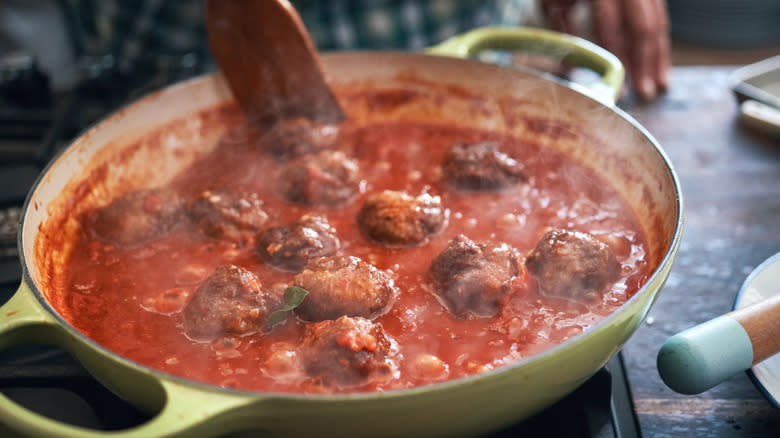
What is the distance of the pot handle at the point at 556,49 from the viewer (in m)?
2.43

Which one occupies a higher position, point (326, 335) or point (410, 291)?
point (326, 335)

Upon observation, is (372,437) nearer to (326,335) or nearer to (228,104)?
(326,335)

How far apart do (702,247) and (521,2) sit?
9.92 feet

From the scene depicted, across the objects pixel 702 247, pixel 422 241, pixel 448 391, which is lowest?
pixel 702 247

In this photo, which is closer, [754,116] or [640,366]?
[640,366]

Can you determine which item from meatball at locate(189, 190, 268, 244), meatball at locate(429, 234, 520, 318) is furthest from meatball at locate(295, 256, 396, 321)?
meatball at locate(189, 190, 268, 244)

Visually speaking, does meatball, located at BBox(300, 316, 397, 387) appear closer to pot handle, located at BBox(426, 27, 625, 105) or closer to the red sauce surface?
the red sauce surface

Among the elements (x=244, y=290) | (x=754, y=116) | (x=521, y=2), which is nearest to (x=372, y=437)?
(x=244, y=290)

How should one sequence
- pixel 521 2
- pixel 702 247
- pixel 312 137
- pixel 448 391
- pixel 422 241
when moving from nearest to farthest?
pixel 448 391 → pixel 422 241 → pixel 702 247 → pixel 312 137 → pixel 521 2

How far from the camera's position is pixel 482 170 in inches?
95.5

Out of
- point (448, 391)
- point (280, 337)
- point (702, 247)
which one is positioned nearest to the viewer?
point (448, 391)

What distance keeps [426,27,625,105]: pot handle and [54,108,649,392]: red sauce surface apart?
13.4 inches

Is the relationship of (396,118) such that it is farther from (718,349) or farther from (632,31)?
(718,349)

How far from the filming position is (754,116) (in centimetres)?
298
